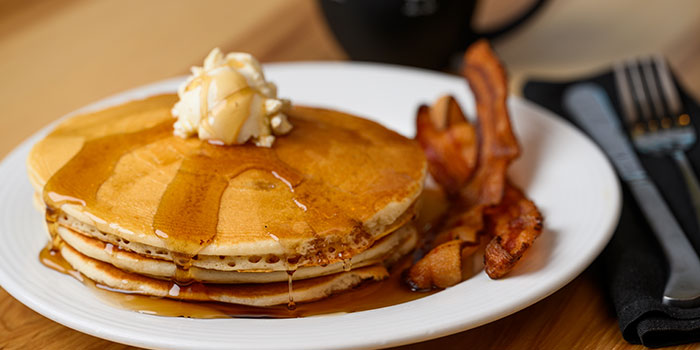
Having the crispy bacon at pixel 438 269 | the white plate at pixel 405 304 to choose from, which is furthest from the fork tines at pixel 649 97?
the crispy bacon at pixel 438 269

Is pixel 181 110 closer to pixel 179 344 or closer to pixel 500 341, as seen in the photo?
pixel 179 344

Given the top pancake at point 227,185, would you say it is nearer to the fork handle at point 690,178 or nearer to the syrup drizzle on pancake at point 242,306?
the syrup drizzle on pancake at point 242,306

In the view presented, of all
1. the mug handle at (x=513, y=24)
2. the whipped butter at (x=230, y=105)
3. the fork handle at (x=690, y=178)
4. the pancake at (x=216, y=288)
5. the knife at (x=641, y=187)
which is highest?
the whipped butter at (x=230, y=105)

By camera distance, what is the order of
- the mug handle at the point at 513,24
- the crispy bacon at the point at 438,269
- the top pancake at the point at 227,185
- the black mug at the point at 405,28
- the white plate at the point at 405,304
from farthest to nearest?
Result: the mug handle at the point at 513,24 → the black mug at the point at 405,28 → the crispy bacon at the point at 438,269 → the top pancake at the point at 227,185 → the white plate at the point at 405,304

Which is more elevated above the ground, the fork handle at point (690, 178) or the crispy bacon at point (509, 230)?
the crispy bacon at point (509, 230)

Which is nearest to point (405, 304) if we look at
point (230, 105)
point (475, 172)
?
point (230, 105)

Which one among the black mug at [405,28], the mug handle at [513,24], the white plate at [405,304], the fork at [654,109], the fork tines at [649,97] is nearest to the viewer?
the white plate at [405,304]

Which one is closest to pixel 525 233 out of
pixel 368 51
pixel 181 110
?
pixel 181 110

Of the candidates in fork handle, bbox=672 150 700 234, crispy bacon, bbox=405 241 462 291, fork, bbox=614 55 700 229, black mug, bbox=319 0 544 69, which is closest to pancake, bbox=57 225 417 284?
crispy bacon, bbox=405 241 462 291

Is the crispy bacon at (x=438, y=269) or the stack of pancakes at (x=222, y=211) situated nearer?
the stack of pancakes at (x=222, y=211)
